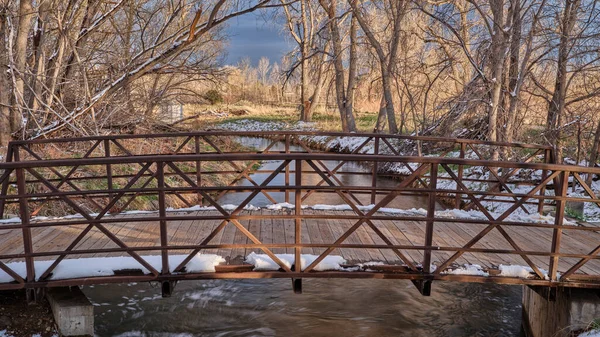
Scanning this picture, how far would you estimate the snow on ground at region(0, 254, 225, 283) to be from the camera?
15.8ft

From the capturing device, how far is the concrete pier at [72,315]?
4805 mm

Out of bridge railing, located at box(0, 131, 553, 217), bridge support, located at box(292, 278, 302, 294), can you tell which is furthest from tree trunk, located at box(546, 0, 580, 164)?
bridge support, located at box(292, 278, 302, 294)

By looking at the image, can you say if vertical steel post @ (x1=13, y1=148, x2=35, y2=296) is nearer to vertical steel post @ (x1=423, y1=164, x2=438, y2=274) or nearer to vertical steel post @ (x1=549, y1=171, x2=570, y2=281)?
vertical steel post @ (x1=423, y1=164, x2=438, y2=274)

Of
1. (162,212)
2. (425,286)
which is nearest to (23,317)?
(162,212)

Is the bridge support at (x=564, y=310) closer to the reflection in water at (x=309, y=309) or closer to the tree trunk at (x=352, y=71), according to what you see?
the reflection in water at (x=309, y=309)

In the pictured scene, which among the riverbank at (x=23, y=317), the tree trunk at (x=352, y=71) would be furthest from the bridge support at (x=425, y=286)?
the tree trunk at (x=352, y=71)

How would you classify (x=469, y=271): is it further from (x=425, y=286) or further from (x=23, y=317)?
(x=23, y=317)

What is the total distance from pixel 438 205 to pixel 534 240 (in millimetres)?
6043

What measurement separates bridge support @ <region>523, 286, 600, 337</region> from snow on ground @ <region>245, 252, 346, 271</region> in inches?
91.7

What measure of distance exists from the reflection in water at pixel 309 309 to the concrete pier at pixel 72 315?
1.14 metres

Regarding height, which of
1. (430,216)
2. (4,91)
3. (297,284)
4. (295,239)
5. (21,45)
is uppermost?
(21,45)

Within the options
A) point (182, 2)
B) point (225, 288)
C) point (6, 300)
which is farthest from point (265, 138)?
point (6, 300)

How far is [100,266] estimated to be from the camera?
4.92 metres

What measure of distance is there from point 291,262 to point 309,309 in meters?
2.12
